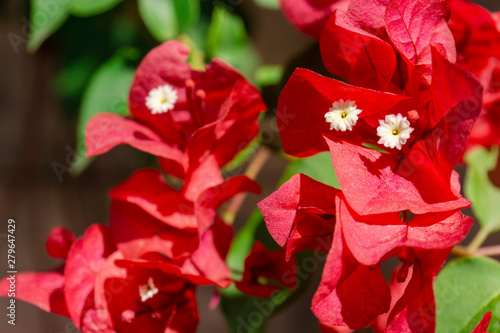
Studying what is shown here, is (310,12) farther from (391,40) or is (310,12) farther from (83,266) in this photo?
(83,266)

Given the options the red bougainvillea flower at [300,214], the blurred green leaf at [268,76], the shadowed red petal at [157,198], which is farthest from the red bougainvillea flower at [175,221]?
the blurred green leaf at [268,76]

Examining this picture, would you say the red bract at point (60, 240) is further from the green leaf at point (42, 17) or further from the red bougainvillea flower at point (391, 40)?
the red bougainvillea flower at point (391, 40)


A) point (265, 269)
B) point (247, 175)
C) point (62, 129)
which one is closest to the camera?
point (265, 269)

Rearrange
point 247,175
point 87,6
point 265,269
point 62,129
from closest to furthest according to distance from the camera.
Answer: point 265,269 → point 87,6 → point 247,175 → point 62,129

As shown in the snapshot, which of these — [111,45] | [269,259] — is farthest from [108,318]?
[111,45]

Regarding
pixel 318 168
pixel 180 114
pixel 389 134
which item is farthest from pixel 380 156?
pixel 180 114

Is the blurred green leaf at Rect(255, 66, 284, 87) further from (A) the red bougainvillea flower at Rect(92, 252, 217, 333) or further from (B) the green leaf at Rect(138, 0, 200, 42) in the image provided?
(A) the red bougainvillea flower at Rect(92, 252, 217, 333)
